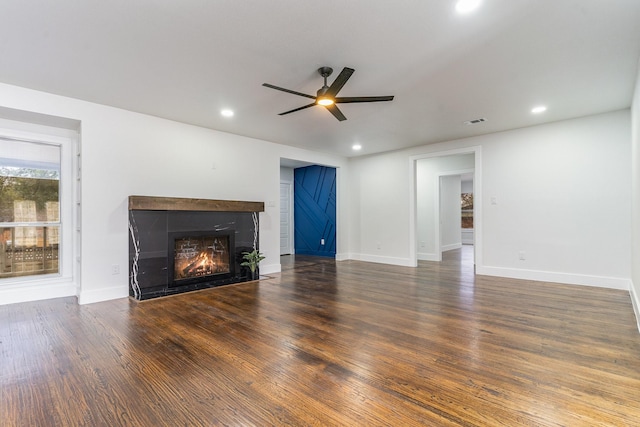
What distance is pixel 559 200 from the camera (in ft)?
16.0

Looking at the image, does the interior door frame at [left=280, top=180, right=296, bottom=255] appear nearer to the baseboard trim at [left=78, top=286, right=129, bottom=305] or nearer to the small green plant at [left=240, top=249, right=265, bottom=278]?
the small green plant at [left=240, top=249, right=265, bottom=278]

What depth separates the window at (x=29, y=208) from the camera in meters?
4.00

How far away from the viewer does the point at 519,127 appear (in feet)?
16.9

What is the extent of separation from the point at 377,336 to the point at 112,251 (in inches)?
141

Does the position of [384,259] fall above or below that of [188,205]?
below

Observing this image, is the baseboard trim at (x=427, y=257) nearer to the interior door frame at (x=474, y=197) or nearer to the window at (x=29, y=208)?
the interior door frame at (x=474, y=197)

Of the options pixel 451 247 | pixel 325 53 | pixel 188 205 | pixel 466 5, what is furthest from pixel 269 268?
pixel 451 247

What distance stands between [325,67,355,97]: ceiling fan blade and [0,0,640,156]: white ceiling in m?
0.19

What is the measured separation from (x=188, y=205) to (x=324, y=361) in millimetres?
3201

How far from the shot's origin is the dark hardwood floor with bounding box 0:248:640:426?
1.70m

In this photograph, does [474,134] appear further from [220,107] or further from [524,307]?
[220,107]

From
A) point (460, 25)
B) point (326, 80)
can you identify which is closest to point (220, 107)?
point (326, 80)

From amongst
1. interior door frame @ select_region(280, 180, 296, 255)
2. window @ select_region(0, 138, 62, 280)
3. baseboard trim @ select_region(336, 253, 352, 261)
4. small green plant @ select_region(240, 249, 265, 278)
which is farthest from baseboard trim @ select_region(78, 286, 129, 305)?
interior door frame @ select_region(280, 180, 296, 255)

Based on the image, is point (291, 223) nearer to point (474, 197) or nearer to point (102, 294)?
point (474, 197)
